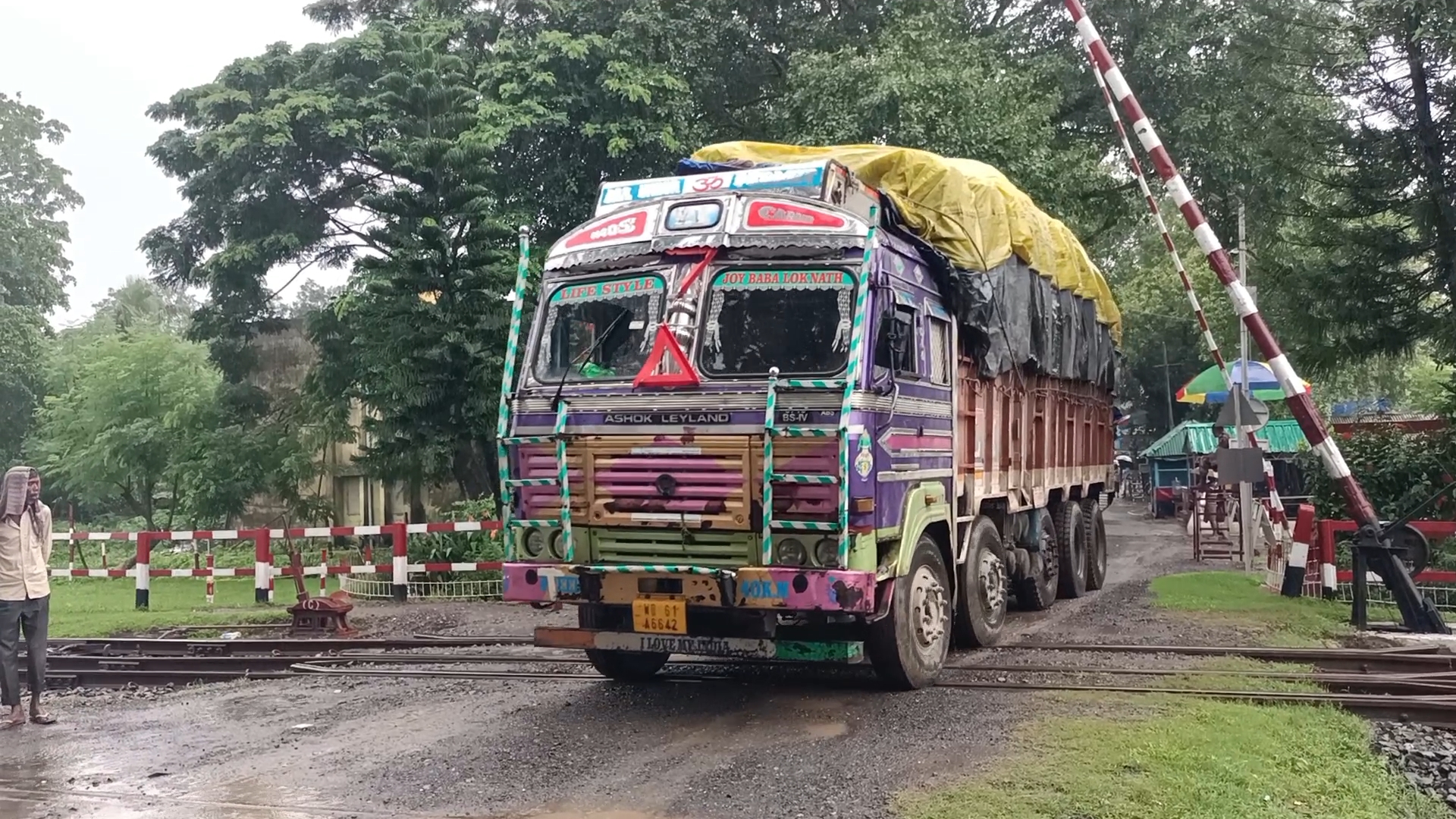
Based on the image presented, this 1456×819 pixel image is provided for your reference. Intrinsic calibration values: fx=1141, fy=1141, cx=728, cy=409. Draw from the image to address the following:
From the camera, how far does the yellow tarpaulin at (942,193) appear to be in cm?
893

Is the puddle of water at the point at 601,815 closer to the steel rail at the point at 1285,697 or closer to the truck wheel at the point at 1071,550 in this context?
the steel rail at the point at 1285,697

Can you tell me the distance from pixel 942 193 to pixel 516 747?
5284mm

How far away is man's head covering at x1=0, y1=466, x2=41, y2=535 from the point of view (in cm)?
806

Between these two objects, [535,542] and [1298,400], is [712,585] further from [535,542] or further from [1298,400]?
[1298,400]

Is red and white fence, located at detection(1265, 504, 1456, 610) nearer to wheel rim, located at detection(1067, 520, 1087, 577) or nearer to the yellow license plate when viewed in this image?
wheel rim, located at detection(1067, 520, 1087, 577)

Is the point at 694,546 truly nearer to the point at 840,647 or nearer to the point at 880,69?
the point at 840,647

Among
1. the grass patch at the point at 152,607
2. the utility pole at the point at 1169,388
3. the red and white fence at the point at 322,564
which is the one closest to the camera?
the grass patch at the point at 152,607

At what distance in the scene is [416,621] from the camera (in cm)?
1267

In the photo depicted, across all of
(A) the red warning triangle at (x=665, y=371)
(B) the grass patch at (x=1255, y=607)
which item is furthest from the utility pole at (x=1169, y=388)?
(A) the red warning triangle at (x=665, y=371)

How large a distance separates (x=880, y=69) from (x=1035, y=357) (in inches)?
331

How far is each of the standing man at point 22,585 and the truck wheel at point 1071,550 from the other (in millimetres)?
9909

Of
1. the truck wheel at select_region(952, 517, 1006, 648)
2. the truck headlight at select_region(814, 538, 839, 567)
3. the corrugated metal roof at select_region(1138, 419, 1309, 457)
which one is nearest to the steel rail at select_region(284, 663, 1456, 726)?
the truck wheel at select_region(952, 517, 1006, 648)

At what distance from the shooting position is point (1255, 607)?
11789 millimetres

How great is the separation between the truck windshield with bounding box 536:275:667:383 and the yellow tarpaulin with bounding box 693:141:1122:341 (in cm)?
186
